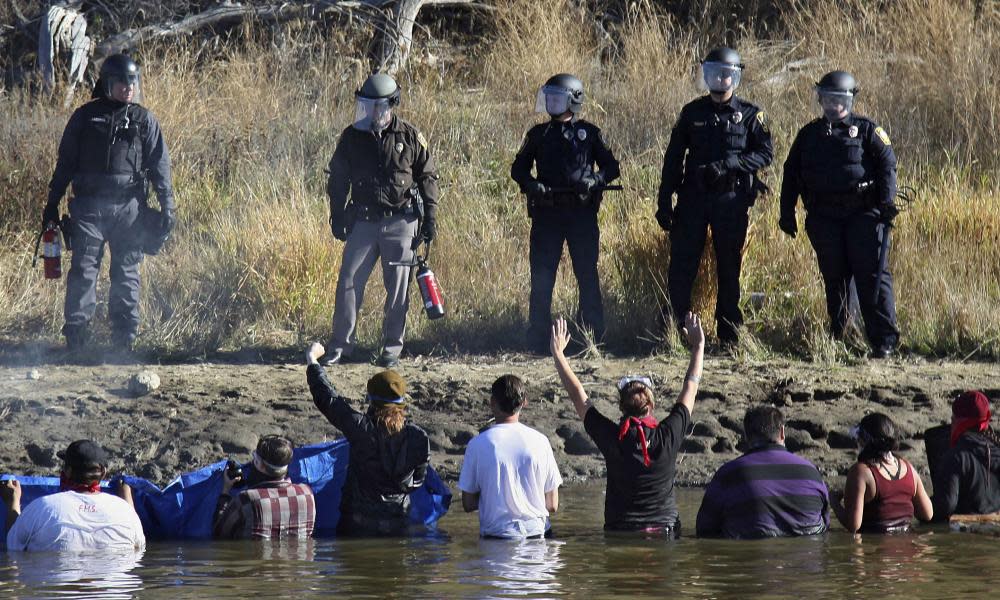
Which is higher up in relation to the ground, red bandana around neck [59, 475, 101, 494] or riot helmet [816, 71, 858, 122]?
riot helmet [816, 71, 858, 122]

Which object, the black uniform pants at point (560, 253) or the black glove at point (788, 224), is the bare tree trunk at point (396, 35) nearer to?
the black uniform pants at point (560, 253)

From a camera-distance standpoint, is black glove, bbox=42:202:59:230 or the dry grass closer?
black glove, bbox=42:202:59:230

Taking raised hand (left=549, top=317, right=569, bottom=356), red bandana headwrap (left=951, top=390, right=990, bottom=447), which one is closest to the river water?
red bandana headwrap (left=951, top=390, right=990, bottom=447)

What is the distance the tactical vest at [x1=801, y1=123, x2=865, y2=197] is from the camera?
10.9m

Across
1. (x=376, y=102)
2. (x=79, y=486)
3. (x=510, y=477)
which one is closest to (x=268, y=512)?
(x=79, y=486)

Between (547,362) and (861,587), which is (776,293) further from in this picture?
(861,587)

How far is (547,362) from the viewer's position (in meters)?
11.7

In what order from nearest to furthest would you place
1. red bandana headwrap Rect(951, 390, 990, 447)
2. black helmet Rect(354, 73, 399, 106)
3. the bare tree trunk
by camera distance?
red bandana headwrap Rect(951, 390, 990, 447)
black helmet Rect(354, 73, 399, 106)
the bare tree trunk

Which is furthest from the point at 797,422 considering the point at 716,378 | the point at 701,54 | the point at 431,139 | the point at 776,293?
the point at 701,54

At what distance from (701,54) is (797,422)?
825cm

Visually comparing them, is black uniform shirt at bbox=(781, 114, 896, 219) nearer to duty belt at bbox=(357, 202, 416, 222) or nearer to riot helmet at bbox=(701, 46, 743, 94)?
riot helmet at bbox=(701, 46, 743, 94)

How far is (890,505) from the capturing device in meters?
8.34

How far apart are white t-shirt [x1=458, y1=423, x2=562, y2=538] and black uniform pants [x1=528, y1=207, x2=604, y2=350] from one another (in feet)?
11.5

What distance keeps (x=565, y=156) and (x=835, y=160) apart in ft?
6.06
